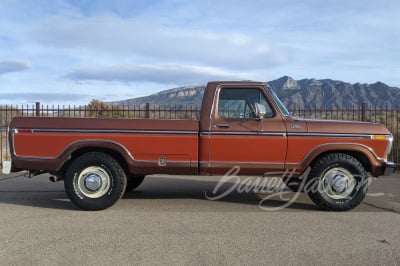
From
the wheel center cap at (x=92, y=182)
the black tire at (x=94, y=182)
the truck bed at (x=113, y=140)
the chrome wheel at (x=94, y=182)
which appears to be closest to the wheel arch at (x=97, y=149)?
the truck bed at (x=113, y=140)

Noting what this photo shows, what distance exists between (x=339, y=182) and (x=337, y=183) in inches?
1.4

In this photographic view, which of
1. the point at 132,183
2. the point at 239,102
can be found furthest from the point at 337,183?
the point at 132,183

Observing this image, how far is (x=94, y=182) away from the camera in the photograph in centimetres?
781

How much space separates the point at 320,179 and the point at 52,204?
456 cm

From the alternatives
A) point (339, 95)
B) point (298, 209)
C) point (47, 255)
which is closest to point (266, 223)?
point (298, 209)

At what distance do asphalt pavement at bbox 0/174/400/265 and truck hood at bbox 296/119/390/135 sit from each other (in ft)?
4.27

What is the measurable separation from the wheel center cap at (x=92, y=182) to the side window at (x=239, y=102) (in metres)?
2.24

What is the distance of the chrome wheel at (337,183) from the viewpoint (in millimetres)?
7770

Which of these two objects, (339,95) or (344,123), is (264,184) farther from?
(339,95)

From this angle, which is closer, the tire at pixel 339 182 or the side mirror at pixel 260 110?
the side mirror at pixel 260 110

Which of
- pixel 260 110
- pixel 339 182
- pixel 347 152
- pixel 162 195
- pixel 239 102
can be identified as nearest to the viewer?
pixel 260 110

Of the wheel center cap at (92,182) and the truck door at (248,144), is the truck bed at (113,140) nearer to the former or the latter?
the truck door at (248,144)

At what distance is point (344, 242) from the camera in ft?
19.7

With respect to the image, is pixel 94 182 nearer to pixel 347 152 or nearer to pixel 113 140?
pixel 113 140
